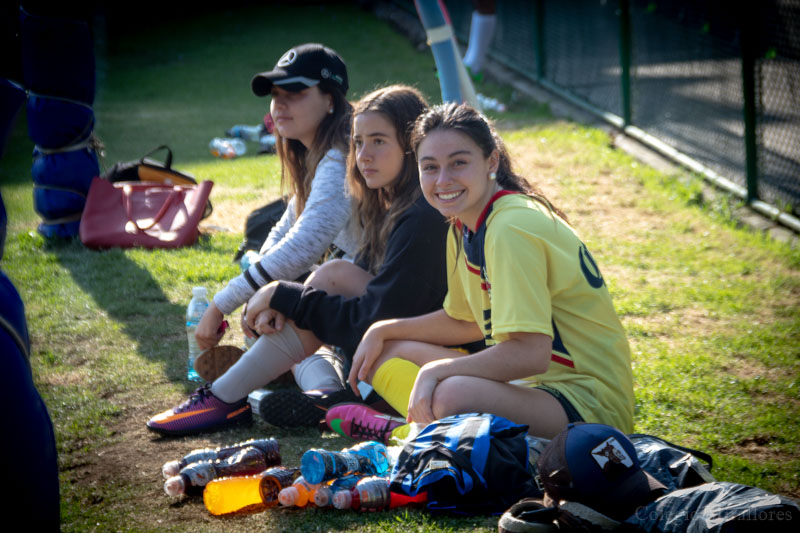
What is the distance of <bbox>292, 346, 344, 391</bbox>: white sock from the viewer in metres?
3.35

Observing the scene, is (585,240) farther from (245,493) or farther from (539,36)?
(539,36)

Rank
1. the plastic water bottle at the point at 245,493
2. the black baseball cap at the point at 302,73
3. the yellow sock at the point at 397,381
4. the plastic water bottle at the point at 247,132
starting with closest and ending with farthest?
the plastic water bottle at the point at 245,493, the yellow sock at the point at 397,381, the black baseball cap at the point at 302,73, the plastic water bottle at the point at 247,132

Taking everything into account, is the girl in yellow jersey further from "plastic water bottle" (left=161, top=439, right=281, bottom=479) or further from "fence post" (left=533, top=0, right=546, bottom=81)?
"fence post" (left=533, top=0, right=546, bottom=81)

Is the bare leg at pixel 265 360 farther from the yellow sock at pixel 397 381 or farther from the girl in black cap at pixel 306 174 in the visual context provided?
the yellow sock at pixel 397 381

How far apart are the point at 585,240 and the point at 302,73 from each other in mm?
2545

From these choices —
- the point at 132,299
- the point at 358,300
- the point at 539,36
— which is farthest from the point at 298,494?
the point at 539,36

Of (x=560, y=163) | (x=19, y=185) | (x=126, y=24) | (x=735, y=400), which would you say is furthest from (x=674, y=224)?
(x=126, y=24)

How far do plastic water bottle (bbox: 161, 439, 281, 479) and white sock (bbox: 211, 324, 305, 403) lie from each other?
0.40 metres

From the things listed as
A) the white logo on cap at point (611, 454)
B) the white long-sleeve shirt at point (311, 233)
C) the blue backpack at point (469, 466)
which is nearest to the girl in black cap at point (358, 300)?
the white long-sleeve shirt at point (311, 233)

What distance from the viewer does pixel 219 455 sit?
2740mm

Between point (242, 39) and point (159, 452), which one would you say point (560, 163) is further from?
point (242, 39)

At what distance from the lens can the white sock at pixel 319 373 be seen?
3.35 meters

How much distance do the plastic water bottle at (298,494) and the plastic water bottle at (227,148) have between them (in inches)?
247

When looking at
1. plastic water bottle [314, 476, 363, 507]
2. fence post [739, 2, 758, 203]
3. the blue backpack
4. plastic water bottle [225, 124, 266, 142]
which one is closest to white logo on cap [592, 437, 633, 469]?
the blue backpack
